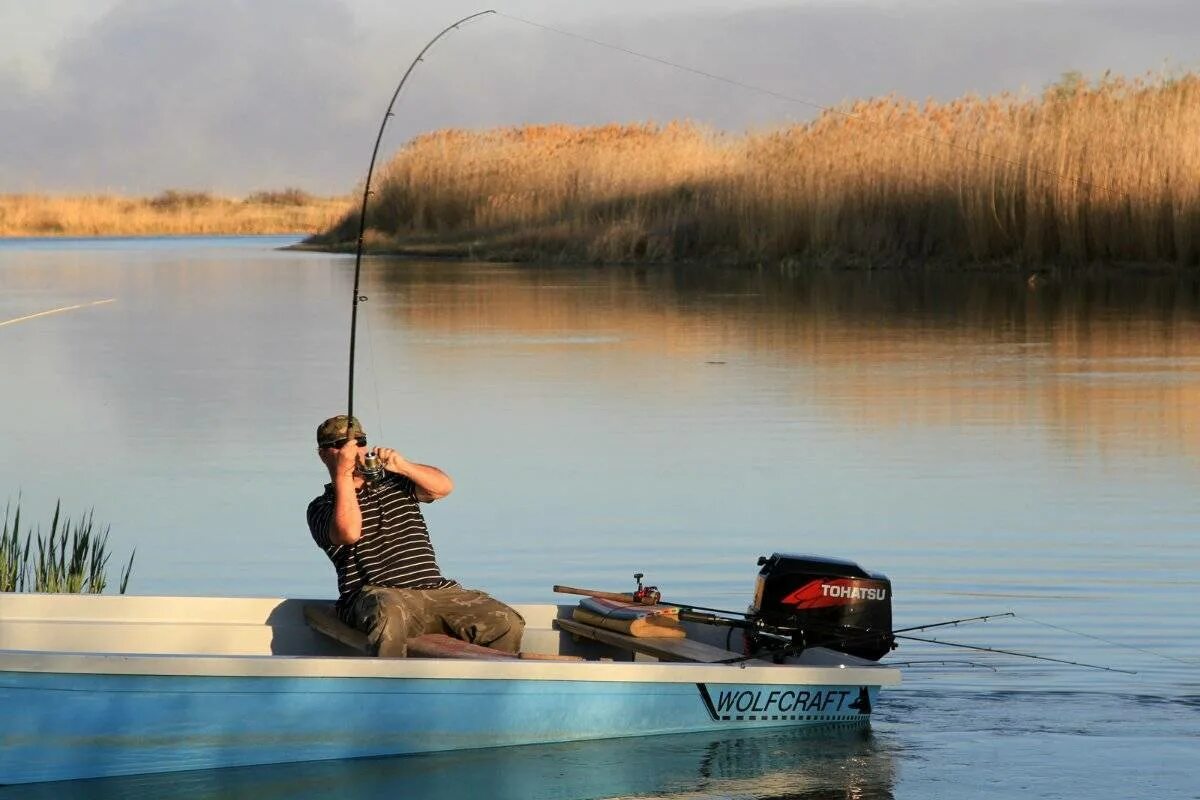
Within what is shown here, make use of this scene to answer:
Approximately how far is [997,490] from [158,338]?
508 inches

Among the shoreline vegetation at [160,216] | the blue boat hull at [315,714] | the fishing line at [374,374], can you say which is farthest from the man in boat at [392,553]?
the shoreline vegetation at [160,216]

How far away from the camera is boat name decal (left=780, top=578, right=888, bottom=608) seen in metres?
7.63

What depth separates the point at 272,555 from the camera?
10.3m

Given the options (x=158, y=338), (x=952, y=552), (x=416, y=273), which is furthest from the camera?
(x=416, y=273)

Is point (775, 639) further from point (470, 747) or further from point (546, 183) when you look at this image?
point (546, 183)

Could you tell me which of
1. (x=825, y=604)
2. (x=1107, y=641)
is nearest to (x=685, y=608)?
(x=825, y=604)

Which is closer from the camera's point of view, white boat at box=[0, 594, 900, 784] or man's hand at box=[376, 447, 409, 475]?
white boat at box=[0, 594, 900, 784]

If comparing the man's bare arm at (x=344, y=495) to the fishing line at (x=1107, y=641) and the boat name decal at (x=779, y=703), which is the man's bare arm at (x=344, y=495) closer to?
the boat name decal at (x=779, y=703)

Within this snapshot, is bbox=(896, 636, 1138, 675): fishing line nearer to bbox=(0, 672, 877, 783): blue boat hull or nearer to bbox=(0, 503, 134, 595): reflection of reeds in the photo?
bbox=(0, 672, 877, 783): blue boat hull

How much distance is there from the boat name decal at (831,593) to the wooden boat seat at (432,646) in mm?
822

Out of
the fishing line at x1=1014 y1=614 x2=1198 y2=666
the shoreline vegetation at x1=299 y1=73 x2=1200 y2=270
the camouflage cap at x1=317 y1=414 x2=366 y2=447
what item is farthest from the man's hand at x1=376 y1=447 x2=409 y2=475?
the shoreline vegetation at x1=299 y1=73 x2=1200 y2=270

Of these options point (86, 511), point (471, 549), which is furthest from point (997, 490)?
point (86, 511)

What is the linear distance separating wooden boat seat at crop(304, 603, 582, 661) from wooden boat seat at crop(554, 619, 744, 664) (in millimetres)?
323

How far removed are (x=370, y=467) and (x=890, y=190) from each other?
23.2 m
